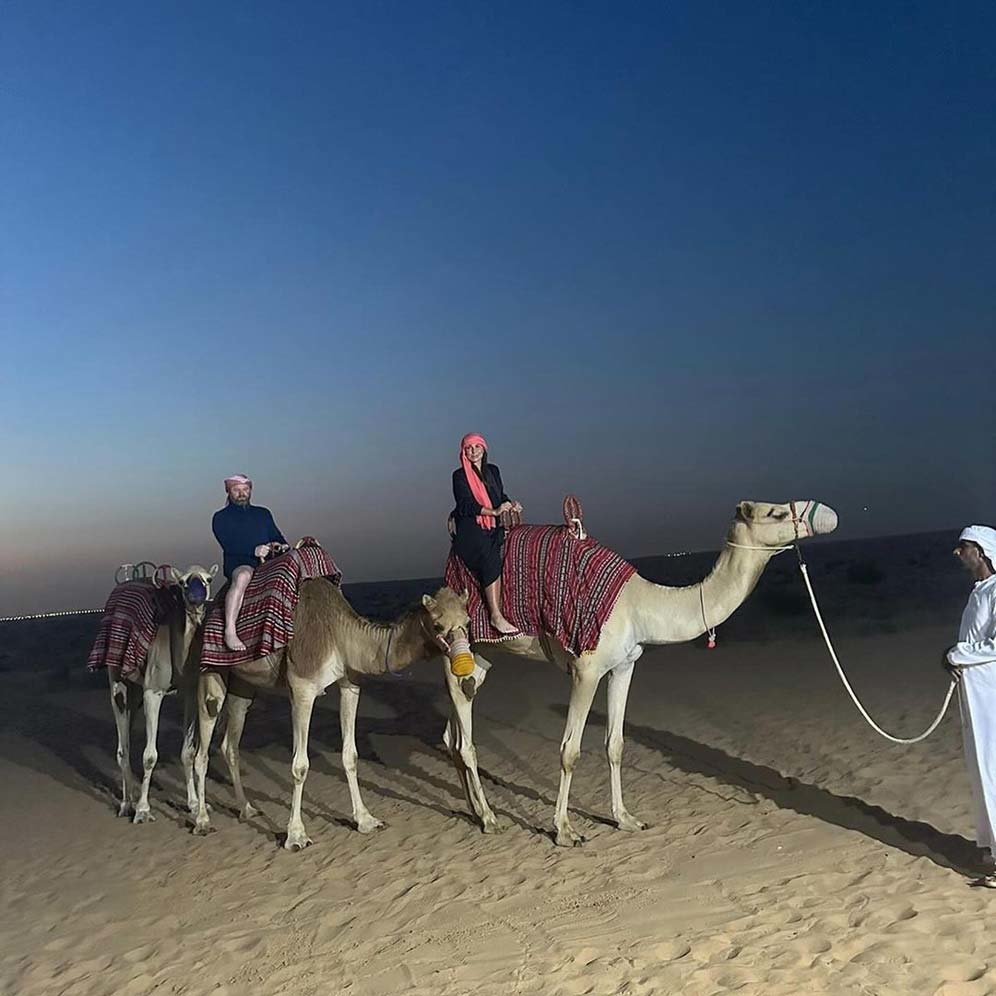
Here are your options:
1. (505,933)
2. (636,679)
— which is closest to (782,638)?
(636,679)

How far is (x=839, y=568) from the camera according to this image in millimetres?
Answer: 43344

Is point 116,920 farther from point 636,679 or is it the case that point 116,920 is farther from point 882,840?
point 636,679

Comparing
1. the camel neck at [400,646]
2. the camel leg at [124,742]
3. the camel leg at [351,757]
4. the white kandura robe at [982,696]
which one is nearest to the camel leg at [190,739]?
the camel leg at [124,742]

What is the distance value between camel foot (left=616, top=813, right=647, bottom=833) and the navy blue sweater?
4064 mm

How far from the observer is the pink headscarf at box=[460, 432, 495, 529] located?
780 cm

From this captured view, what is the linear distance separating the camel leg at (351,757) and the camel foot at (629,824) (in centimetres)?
220

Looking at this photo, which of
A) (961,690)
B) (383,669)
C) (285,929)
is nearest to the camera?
(961,690)

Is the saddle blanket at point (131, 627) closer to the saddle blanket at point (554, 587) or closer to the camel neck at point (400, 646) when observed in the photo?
the camel neck at point (400, 646)

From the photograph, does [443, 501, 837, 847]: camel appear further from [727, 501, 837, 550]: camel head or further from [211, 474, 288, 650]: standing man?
[211, 474, 288, 650]: standing man

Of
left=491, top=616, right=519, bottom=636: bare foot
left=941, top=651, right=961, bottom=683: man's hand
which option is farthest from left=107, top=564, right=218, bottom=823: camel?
left=941, top=651, right=961, bottom=683: man's hand

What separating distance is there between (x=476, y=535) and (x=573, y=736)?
1819 mm

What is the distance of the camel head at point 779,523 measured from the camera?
6.77m

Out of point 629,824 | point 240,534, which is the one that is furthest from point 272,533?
point 629,824

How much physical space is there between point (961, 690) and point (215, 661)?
19.9ft
